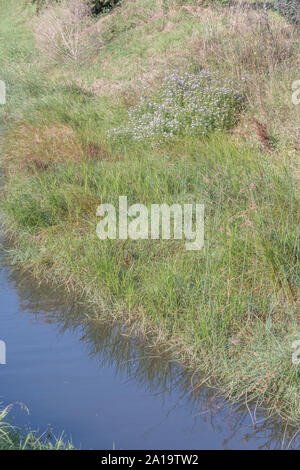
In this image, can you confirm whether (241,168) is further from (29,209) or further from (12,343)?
(12,343)

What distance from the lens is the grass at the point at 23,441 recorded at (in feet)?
9.99

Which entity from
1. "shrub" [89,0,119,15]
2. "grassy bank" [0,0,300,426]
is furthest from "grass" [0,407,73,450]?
"shrub" [89,0,119,15]

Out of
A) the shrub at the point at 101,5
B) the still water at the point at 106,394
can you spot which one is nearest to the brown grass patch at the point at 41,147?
the still water at the point at 106,394

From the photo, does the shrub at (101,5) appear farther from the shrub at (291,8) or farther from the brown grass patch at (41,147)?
the brown grass patch at (41,147)

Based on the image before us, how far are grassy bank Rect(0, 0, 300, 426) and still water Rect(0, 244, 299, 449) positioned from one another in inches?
6.9

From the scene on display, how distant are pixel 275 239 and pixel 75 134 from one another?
4635 mm

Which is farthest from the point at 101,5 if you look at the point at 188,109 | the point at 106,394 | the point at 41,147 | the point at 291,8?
the point at 106,394

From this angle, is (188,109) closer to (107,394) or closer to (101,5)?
(107,394)

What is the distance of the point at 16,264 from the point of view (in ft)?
20.0

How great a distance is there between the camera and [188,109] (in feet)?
Answer: 27.0

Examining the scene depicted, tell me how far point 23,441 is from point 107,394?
0.78 m

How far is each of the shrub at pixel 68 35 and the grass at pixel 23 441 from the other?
14.7m
